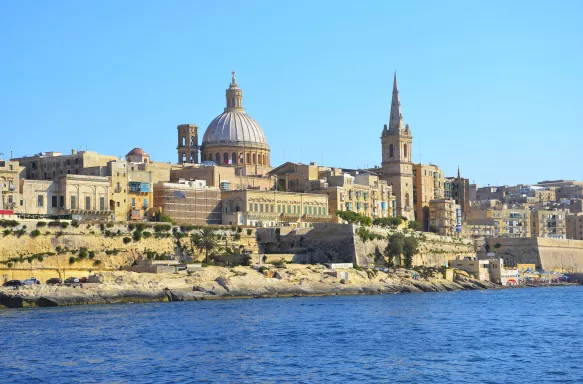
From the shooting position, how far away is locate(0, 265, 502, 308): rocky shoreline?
170 ft

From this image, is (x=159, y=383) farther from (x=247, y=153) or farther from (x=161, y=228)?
(x=247, y=153)

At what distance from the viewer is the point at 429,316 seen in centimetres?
4847

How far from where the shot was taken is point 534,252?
93562 millimetres

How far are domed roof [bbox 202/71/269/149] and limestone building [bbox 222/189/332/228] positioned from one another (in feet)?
45.5

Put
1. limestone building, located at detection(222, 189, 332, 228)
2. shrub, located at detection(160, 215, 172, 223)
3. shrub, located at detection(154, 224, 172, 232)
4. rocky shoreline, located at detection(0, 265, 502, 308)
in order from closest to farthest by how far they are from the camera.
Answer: rocky shoreline, located at detection(0, 265, 502, 308)
shrub, located at detection(154, 224, 172, 232)
shrub, located at detection(160, 215, 172, 223)
limestone building, located at detection(222, 189, 332, 228)

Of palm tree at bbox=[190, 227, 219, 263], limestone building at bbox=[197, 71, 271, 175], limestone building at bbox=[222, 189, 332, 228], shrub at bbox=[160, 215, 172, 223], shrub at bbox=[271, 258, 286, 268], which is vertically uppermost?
limestone building at bbox=[197, 71, 271, 175]

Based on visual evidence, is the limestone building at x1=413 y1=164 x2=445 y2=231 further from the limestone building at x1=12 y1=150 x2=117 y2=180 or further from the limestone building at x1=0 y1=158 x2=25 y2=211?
the limestone building at x1=0 y1=158 x2=25 y2=211

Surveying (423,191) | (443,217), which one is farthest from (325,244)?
(423,191)

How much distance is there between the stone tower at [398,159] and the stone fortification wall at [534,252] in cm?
864

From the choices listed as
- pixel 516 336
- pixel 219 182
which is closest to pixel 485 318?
pixel 516 336

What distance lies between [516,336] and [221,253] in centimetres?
3094

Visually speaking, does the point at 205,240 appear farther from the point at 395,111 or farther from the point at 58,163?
the point at 395,111

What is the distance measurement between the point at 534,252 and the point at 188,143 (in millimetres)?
32903

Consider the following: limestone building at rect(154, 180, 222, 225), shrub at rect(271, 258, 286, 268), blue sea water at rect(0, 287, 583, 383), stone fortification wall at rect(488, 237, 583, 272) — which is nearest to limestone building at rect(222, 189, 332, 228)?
limestone building at rect(154, 180, 222, 225)
